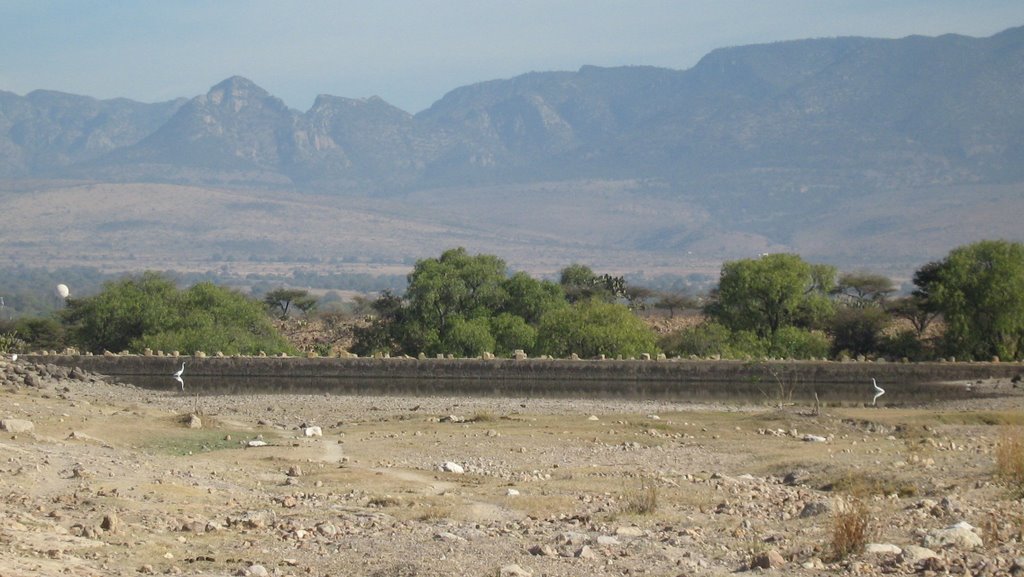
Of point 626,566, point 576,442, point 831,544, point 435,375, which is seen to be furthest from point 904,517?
point 435,375

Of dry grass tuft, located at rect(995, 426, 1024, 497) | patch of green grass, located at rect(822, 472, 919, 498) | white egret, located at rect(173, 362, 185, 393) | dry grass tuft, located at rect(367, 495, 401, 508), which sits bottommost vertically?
white egret, located at rect(173, 362, 185, 393)

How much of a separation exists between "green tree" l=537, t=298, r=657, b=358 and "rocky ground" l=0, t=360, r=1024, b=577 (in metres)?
23.6

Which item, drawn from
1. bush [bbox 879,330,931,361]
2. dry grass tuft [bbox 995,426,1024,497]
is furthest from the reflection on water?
dry grass tuft [bbox 995,426,1024,497]

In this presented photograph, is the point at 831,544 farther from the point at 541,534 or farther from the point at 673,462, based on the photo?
the point at 673,462

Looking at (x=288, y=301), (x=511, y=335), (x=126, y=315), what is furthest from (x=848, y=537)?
(x=288, y=301)

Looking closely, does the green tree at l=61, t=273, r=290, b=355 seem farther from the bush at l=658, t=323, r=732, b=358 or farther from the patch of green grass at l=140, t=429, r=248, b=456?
the patch of green grass at l=140, t=429, r=248, b=456

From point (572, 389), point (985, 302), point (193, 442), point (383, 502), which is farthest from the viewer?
point (985, 302)

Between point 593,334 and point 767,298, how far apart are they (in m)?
8.96

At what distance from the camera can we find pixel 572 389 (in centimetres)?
4831

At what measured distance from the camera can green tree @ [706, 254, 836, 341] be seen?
59375 millimetres

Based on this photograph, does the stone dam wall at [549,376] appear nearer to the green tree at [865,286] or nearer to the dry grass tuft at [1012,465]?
the dry grass tuft at [1012,465]

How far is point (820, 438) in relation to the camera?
27.8m

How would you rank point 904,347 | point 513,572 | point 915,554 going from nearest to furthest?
point 513,572, point 915,554, point 904,347

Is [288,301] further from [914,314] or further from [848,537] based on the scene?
[848,537]
